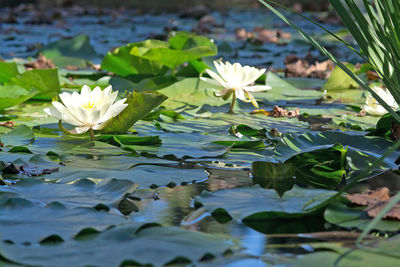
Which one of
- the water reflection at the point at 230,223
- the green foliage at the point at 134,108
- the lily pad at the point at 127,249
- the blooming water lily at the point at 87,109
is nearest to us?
the lily pad at the point at 127,249

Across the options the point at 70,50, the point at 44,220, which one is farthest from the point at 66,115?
the point at 70,50

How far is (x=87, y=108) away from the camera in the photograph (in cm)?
155

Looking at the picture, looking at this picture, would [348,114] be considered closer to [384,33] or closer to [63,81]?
[384,33]

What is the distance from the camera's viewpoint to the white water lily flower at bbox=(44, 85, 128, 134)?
154 centimetres

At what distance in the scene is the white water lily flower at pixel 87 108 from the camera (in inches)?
60.4

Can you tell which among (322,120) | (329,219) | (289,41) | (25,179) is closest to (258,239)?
(329,219)

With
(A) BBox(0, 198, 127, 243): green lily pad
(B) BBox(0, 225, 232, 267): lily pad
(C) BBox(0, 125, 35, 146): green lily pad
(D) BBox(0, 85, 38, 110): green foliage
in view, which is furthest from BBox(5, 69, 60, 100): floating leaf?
(B) BBox(0, 225, 232, 267): lily pad

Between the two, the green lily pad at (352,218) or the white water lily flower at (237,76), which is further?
the white water lily flower at (237,76)

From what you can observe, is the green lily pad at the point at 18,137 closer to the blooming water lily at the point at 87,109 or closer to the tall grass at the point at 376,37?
the blooming water lily at the point at 87,109

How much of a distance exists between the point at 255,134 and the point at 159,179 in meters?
0.59

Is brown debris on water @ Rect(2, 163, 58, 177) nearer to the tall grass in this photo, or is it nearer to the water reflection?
the water reflection

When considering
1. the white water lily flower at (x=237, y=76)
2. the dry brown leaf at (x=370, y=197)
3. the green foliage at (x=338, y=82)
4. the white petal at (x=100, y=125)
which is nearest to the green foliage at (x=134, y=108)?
the white petal at (x=100, y=125)

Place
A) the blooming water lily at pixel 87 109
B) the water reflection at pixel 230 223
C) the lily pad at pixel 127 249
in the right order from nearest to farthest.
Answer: the lily pad at pixel 127 249
the water reflection at pixel 230 223
the blooming water lily at pixel 87 109

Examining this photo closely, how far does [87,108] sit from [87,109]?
14 mm
